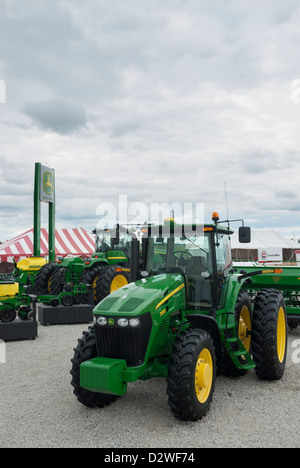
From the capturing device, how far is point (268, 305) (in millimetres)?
5836

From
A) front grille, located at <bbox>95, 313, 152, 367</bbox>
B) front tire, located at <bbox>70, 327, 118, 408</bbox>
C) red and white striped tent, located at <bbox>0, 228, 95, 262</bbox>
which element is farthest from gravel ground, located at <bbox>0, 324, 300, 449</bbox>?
red and white striped tent, located at <bbox>0, 228, 95, 262</bbox>

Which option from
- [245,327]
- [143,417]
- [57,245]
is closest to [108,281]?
[245,327]

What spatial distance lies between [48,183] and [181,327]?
15.6 metres

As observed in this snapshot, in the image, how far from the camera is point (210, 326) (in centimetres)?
500

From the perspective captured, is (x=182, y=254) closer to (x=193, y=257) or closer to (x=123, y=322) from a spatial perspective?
(x=193, y=257)

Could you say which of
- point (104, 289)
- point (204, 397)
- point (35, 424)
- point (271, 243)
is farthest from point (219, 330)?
point (271, 243)

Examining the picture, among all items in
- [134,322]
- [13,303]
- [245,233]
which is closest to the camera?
[134,322]

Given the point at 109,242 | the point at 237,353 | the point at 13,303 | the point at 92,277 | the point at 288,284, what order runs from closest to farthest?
the point at 237,353
the point at 288,284
the point at 13,303
the point at 92,277
the point at 109,242

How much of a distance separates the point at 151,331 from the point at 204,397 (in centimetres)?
91

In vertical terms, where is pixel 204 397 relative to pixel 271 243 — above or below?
below

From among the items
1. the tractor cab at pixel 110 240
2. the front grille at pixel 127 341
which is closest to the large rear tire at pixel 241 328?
the front grille at pixel 127 341

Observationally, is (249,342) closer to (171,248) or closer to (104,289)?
(171,248)

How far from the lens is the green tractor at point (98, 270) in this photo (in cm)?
1138
